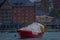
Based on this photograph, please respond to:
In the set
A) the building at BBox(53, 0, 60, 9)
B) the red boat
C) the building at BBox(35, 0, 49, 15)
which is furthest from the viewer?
the building at BBox(53, 0, 60, 9)

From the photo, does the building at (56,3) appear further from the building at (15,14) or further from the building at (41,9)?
the building at (15,14)

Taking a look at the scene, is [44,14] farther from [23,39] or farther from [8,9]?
[23,39]

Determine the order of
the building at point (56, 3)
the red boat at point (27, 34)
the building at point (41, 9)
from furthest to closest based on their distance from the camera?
the building at point (56, 3), the building at point (41, 9), the red boat at point (27, 34)

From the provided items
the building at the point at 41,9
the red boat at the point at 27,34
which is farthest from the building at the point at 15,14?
the red boat at the point at 27,34

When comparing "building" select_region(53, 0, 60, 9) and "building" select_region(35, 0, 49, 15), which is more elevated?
"building" select_region(53, 0, 60, 9)

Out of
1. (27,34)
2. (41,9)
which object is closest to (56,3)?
(41,9)

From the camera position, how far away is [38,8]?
13.4m

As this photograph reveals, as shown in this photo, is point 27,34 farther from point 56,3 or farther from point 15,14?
point 56,3

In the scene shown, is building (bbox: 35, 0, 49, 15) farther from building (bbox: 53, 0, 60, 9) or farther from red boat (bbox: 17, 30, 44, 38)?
red boat (bbox: 17, 30, 44, 38)

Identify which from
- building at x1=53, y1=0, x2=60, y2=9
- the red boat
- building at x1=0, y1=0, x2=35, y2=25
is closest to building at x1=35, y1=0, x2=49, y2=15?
building at x1=0, y1=0, x2=35, y2=25

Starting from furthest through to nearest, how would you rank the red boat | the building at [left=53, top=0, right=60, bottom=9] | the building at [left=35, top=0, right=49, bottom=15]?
the building at [left=53, top=0, right=60, bottom=9]
the building at [left=35, top=0, right=49, bottom=15]
the red boat

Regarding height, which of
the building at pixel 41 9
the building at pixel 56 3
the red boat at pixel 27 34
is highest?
the building at pixel 56 3

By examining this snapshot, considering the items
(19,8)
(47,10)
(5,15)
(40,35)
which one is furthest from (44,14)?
(40,35)

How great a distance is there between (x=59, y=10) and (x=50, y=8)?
586 millimetres
